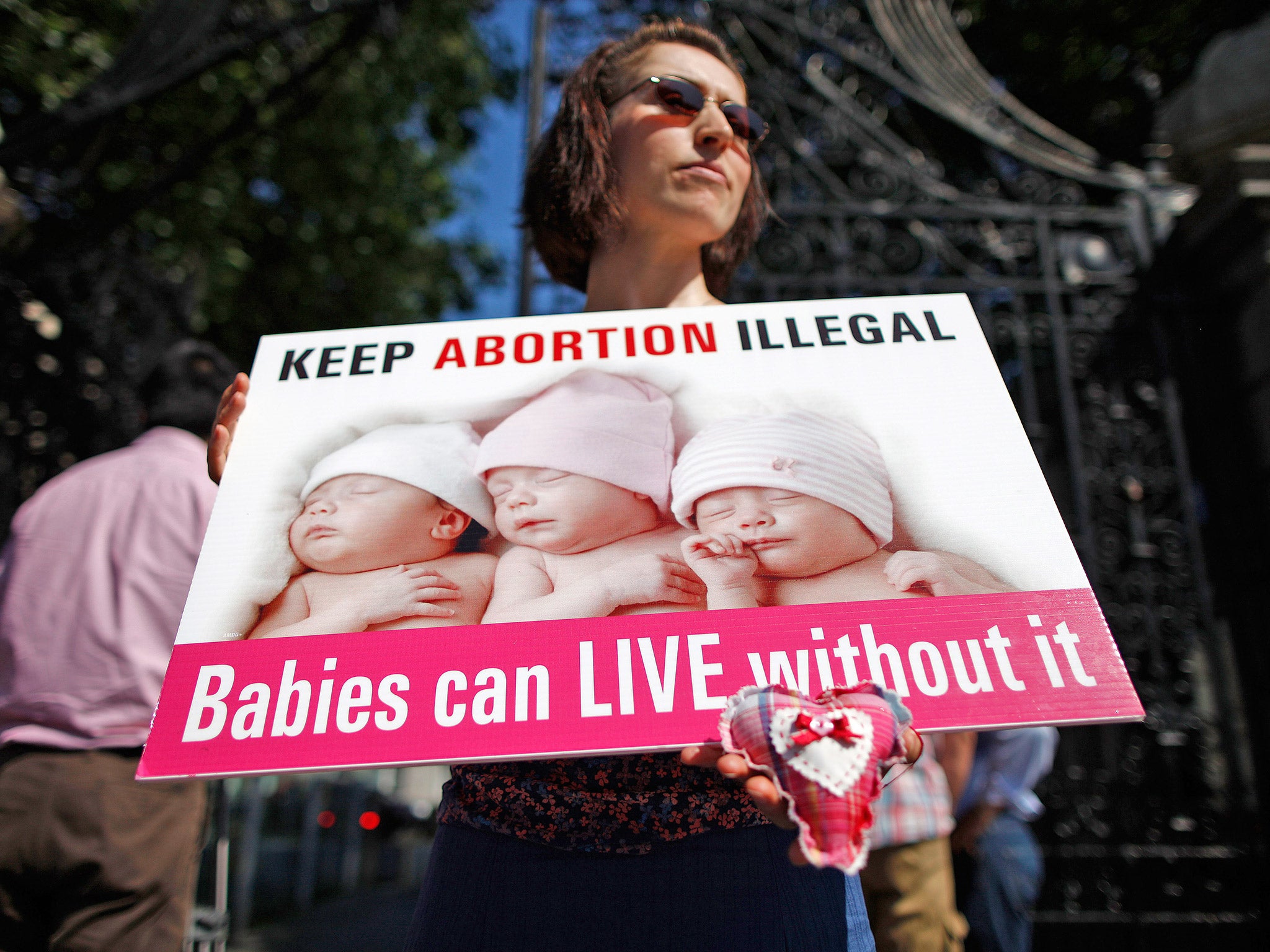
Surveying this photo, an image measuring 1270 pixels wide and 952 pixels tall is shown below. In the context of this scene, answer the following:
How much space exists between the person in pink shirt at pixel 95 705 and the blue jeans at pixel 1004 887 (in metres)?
2.67

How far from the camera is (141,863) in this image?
1870 mm

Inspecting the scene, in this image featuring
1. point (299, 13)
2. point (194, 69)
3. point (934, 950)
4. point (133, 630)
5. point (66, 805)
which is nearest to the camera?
point (66, 805)

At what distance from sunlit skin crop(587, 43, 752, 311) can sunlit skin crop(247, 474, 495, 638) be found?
0.67m

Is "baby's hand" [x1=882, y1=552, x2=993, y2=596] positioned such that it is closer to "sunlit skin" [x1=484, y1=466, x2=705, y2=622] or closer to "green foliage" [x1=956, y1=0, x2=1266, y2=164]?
"sunlit skin" [x1=484, y1=466, x2=705, y2=622]

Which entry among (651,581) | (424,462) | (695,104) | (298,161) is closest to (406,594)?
(424,462)

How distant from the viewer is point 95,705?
1.92 metres

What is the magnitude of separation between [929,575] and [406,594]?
70 centimetres

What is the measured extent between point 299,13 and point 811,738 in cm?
492

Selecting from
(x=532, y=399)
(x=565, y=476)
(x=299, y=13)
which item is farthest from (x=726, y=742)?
(x=299, y=13)

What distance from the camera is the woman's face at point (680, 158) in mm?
1613

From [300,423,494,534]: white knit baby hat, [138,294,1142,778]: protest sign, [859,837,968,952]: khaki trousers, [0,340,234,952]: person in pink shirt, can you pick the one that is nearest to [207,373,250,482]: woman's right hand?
[138,294,1142,778]: protest sign

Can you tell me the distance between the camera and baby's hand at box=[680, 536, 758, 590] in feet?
3.69

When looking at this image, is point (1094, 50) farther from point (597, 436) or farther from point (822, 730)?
point (822, 730)

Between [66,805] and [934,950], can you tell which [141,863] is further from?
[934,950]
